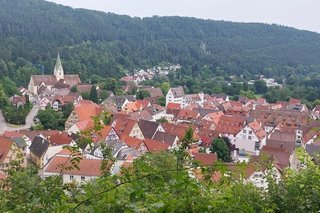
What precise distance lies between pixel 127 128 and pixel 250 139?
9459 mm

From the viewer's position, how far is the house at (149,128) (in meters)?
30.0

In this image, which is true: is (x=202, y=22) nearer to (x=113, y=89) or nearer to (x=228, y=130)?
(x=113, y=89)

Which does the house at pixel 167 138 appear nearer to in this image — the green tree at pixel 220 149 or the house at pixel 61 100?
the green tree at pixel 220 149

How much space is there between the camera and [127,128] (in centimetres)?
2936

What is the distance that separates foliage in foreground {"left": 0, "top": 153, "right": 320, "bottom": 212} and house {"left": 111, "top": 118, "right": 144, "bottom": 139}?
22.1 meters

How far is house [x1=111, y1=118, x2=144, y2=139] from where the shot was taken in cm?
2902

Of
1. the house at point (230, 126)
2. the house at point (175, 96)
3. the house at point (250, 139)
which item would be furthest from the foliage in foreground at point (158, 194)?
the house at point (175, 96)

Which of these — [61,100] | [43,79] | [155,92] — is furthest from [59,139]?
[43,79]

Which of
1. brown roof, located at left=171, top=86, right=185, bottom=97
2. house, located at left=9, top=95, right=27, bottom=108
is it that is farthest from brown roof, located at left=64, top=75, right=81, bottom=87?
brown roof, located at left=171, top=86, right=185, bottom=97

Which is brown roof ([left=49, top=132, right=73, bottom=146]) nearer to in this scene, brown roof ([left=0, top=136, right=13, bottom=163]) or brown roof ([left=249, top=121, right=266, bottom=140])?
brown roof ([left=0, top=136, right=13, bottom=163])

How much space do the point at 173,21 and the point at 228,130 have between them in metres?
120

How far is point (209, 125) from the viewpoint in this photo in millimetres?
35500

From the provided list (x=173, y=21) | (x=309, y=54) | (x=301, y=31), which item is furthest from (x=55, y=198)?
(x=301, y=31)

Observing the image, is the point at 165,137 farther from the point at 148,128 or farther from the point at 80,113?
the point at 80,113
